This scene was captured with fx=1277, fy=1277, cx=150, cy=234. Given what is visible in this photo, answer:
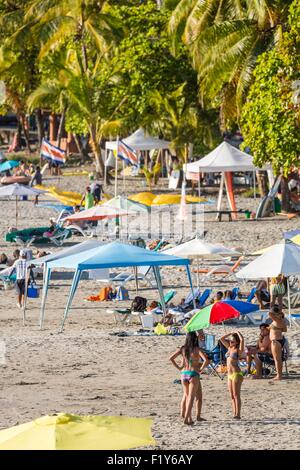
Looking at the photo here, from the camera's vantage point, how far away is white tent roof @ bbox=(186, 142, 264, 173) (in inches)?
1517

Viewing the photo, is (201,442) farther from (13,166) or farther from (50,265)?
(13,166)

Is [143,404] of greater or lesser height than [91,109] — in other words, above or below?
below

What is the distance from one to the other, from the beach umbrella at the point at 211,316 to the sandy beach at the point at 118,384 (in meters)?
0.92

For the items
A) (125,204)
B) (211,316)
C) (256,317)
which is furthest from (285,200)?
(211,316)

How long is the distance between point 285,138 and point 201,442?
58.5 ft

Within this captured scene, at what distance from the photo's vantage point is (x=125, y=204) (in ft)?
115

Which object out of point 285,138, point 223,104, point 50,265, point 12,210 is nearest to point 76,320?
point 50,265

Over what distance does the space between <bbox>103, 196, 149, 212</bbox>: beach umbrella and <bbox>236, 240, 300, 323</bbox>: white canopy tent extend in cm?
1229

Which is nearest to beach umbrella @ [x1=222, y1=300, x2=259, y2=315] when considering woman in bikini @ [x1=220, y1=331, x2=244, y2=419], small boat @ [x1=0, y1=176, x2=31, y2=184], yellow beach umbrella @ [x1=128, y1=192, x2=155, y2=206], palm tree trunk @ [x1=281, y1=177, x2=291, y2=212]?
woman in bikini @ [x1=220, y1=331, x2=244, y2=419]

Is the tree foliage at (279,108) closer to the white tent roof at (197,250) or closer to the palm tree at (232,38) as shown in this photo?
the palm tree at (232,38)

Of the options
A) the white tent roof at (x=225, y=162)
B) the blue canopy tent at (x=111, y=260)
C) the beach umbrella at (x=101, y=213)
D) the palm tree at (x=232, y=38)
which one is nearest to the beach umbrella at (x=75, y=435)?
the blue canopy tent at (x=111, y=260)

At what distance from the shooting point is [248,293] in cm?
2706

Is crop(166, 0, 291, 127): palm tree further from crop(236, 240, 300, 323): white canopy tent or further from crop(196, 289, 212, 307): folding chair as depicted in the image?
crop(236, 240, 300, 323): white canopy tent

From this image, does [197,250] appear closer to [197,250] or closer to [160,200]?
[197,250]
